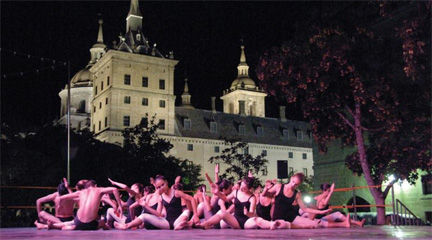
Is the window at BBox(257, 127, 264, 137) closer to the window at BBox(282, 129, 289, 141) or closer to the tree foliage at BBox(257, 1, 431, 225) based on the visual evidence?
the window at BBox(282, 129, 289, 141)

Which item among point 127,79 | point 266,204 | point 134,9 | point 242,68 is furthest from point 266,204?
point 242,68

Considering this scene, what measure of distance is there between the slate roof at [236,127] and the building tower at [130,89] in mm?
8190

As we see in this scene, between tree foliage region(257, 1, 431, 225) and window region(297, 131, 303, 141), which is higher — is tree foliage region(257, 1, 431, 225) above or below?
below

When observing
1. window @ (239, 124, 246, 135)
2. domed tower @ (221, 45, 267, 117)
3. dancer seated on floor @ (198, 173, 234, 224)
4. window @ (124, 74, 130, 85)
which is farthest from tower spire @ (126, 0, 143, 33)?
dancer seated on floor @ (198, 173, 234, 224)

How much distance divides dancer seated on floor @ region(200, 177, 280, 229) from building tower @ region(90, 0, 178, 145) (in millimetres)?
62176

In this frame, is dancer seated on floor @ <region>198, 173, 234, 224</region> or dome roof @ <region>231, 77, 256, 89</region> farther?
dome roof @ <region>231, 77, 256, 89</region>

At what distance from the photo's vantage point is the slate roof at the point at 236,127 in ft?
291

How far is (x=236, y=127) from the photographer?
316 feet

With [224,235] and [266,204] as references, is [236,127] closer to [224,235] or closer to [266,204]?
[266,204]

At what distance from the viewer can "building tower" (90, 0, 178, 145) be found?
7388 cm

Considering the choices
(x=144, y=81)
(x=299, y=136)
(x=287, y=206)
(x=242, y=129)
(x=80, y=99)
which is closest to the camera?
(x=287, y=206)

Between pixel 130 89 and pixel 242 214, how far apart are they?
6523cm

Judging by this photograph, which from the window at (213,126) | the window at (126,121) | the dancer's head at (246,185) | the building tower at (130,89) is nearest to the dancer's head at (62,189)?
the dancer's head at (246,185)

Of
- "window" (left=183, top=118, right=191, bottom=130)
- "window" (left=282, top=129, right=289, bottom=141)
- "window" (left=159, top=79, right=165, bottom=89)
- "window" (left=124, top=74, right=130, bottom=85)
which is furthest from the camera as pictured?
"window" (left=282, top=129, right=289, bottom=141)
